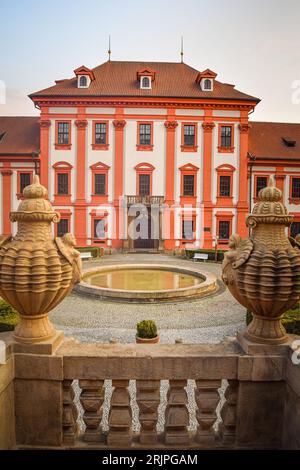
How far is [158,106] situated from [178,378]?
28197 mm

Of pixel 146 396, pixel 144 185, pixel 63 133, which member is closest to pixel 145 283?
pixel 146 396

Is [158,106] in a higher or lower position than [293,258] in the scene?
higher

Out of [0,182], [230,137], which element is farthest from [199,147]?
[0,182]

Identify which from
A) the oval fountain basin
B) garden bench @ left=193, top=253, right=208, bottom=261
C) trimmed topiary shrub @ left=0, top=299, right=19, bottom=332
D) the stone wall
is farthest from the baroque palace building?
the stone wall

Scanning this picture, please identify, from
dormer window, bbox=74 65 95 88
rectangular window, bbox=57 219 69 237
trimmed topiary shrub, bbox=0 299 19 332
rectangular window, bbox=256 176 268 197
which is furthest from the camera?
rectangular window, bbox=256 176 268 197

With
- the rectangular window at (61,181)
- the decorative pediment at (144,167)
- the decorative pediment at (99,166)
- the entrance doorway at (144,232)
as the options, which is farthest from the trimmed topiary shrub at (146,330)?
the rectangular window at (61,181)

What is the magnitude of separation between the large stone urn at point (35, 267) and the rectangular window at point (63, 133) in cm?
2750

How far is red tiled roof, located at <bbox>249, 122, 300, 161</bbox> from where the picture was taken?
3106 cm

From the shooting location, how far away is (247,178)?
99.6ft

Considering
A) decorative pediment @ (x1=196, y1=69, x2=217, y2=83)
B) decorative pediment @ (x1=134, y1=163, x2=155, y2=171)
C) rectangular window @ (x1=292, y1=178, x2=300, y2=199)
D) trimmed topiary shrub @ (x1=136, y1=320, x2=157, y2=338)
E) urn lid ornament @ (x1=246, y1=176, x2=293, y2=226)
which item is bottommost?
trimmed topiary shrub @ (x1=136, y1=320, x2=157, y2=338)

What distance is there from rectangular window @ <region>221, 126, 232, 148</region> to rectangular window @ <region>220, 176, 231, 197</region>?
2.82m

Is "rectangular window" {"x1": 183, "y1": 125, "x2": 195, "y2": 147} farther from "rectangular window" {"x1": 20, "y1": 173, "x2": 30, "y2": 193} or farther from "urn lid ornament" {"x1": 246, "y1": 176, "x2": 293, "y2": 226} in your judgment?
"urn lid ornament" {"x1": 246, "y1": 176, "x2": 293, "y2": 226}

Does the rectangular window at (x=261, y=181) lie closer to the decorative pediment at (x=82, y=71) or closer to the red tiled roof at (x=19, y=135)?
the decorative pediment at (x=82, y=71)
